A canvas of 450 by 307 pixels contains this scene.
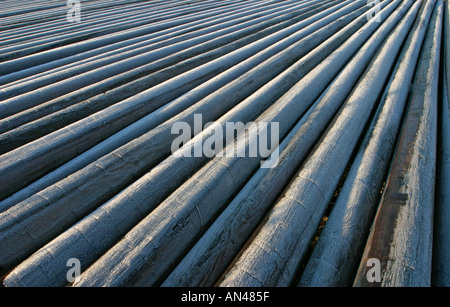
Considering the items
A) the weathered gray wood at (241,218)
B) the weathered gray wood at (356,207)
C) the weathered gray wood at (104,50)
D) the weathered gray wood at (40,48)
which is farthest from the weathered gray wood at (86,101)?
the weathered gray wood at (356,207)

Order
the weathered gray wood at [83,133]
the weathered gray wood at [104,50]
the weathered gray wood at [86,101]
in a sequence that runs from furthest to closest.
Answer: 1. the weathered gray wood at [104,50]
2. the weathered gray wood at [86,101]
3. the weathered gray wood at [83,133]

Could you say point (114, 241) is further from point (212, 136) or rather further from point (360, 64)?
point (360, 64)

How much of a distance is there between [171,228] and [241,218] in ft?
1.20

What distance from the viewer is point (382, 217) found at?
55.7 inches

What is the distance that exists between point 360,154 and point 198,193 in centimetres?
116

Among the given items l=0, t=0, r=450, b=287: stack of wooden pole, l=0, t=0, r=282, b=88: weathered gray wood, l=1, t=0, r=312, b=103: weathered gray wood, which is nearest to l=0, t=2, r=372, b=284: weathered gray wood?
l=0, t=0, r=450, b=287: stack of wooden pole

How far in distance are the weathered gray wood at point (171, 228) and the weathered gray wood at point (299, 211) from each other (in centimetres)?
27

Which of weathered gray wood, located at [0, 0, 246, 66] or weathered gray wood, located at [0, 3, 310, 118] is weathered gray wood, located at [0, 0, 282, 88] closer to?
weathered gray wood, located at [0, 0, 246, 66]

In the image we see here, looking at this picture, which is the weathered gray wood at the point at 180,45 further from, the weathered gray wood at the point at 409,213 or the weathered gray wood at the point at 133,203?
the weathered gray wood at the point at 409,213

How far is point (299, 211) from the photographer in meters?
1.41

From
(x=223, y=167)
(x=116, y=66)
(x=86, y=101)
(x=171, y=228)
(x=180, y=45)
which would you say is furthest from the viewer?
(x=180, y=45)

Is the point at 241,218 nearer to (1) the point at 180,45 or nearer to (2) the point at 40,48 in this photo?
(1) the point at 180,45

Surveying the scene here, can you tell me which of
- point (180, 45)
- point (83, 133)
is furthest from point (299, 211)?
point (180, 45)

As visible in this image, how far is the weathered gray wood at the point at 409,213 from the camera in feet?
3.84
